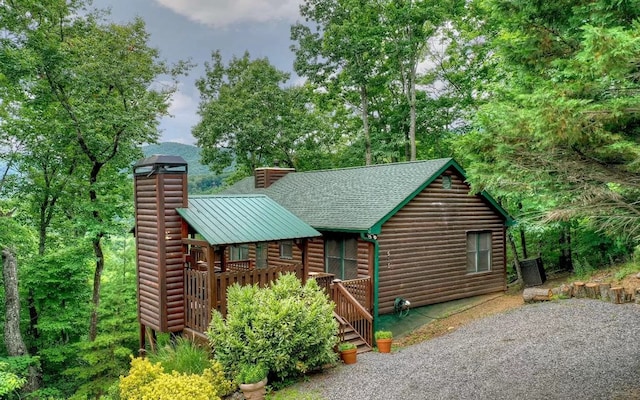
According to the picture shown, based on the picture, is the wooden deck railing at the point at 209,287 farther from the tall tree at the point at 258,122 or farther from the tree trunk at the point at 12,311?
the tall tree at the point at 258,122

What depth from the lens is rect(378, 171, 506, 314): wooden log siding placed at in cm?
1265

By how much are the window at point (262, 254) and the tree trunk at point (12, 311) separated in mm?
7633

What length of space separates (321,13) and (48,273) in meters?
20.5

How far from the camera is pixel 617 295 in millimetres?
11133

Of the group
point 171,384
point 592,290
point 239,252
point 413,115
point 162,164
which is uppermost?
A: point 413,115

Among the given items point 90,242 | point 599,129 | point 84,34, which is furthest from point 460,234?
point 84,34

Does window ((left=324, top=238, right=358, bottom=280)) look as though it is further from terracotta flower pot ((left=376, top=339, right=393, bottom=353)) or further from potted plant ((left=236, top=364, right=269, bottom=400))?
potted plant ((left=236, top=364, right=269, bottom=400))

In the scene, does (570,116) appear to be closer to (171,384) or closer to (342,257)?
(171,384)

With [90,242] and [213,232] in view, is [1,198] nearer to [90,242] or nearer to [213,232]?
[90,242]

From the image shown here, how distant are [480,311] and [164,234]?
30.1 feet

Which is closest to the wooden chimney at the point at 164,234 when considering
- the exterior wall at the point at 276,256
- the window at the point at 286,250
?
the exterior wall at the point at 276,256

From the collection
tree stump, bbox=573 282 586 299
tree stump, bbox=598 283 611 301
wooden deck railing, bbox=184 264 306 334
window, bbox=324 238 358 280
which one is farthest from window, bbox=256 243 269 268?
tree stump, bbox=598 283 611 301

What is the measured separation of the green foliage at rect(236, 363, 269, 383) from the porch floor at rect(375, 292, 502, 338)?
202 inches

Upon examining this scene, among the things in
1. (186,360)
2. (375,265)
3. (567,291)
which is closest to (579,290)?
(567,291)
